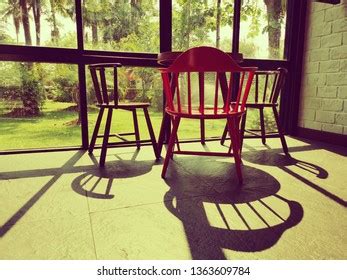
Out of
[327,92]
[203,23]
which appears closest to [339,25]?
[327,92]

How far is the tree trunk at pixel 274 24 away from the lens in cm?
302

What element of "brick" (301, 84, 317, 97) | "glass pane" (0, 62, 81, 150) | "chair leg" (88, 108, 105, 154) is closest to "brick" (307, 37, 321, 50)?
"brick" (301, 84, 317, 97)

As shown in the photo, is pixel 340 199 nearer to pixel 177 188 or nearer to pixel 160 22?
pixel 177 188

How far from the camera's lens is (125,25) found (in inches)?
105

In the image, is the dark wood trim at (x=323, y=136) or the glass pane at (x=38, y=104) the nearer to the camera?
the dark wood trim at (x=323, y=136)

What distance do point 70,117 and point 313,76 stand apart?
2.87 m

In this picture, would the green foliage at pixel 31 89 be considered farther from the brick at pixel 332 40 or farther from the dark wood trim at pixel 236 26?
the brick at pixel 332 40

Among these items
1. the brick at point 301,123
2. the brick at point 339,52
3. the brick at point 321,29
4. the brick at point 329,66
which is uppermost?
the brick at point 321,29

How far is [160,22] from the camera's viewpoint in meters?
2.54

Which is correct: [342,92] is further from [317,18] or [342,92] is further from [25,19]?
[25,19]

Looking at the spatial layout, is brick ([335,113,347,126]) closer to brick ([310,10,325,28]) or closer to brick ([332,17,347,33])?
brick ([332,17,347,33])

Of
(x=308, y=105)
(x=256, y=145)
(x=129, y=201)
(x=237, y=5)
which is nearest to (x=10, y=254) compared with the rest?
(x=129, y=201)

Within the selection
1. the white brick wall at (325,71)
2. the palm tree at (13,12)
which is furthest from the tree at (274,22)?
the palm tree at (13,12)

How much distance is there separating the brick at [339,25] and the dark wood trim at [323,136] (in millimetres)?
994
